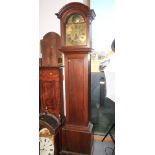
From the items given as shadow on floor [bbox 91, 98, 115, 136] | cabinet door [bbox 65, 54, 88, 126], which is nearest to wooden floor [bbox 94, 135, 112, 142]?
shadow on floor [bbox 91, 98, 115, 136]

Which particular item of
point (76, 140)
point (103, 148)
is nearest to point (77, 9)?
point (76, 140)

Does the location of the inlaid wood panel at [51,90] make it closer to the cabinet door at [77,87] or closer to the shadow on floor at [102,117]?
the cabinet door at [77,87]

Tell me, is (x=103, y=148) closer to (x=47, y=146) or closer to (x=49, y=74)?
(x=47, y=146)

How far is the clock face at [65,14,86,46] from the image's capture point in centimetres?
207

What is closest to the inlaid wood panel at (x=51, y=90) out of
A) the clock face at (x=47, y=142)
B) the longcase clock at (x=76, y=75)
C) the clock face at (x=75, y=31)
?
the longcase clock at (x=76, y=75)

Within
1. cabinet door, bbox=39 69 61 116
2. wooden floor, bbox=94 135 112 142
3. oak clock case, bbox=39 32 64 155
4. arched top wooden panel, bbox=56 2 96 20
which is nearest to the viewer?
arched top wooden panel, bbox=56 2 96 20

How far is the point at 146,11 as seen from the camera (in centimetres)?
57

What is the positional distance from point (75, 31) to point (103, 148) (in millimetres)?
1725

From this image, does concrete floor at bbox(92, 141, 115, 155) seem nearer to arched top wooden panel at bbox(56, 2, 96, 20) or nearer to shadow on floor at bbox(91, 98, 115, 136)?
shadow on floor at bbox(91, 98, 115, 136)

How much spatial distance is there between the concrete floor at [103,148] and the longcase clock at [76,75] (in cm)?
25

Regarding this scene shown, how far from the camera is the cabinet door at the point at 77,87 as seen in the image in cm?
209
